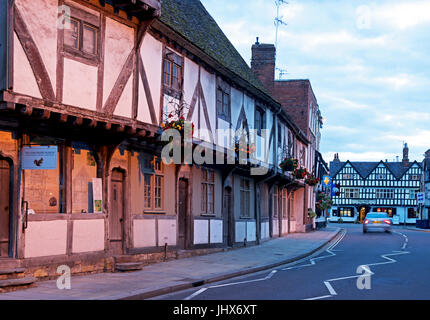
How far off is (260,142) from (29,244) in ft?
53.0

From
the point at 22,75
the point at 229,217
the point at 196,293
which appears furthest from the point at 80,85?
the point at 229,217

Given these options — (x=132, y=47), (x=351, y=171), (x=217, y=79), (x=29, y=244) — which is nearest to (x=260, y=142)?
(x=217, y=79)

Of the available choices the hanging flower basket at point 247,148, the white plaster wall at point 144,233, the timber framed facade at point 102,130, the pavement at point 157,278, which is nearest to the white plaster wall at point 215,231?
the timber framed facade at point 102,130

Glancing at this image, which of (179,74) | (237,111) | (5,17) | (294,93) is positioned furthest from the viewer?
(294,93)

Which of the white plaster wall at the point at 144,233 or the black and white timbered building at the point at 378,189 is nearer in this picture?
the white plaster wall at the point at 144,233

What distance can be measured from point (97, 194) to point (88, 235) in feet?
3.53

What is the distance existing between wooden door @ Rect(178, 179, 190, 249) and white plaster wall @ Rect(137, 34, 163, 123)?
3.69 metres

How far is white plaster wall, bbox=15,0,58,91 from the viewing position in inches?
454

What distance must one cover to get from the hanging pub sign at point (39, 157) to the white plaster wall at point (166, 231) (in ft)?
19.5

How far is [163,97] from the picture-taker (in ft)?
54.2

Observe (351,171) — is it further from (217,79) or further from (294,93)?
(217,79)

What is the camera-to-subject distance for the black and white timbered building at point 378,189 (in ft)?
287

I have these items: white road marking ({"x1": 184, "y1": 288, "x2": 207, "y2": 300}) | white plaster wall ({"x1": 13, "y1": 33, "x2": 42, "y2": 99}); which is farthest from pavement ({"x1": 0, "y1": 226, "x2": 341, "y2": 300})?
white plaster wall ({"x1": 13, "y1": 33, "x2": 42, "y2": 99})

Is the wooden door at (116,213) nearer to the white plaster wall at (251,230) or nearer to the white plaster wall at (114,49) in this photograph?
the white plaster wall at (114,49)
